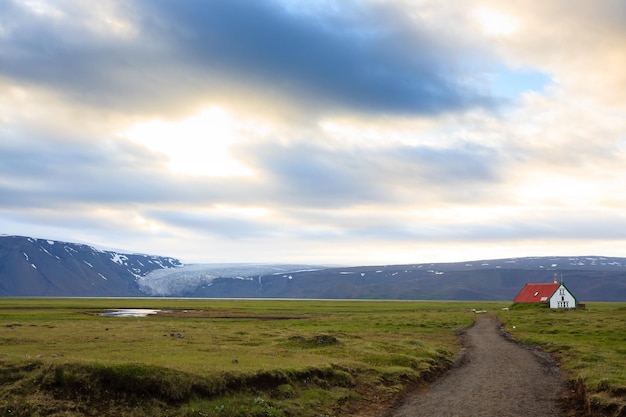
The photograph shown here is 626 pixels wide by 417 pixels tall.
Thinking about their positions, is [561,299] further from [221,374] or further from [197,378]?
[197,378]

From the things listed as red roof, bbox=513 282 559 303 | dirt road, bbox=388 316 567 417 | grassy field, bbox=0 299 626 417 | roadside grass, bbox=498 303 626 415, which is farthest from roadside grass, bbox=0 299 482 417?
red roof, bbox=513 282 559 303

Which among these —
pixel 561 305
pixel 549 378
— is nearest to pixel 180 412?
pixel 549 378

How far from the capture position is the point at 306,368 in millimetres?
31109

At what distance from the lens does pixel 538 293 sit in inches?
5768

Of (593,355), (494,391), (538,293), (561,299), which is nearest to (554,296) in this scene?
(561,299)

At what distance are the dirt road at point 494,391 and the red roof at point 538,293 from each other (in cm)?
10452

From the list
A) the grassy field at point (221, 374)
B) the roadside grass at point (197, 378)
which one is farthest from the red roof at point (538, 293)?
the roadside grass at point (197, 378)

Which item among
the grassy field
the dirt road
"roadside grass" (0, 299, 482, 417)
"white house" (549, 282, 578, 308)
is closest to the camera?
"roadside grass" (0, 299, 482, 417)

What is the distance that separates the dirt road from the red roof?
104515 mm

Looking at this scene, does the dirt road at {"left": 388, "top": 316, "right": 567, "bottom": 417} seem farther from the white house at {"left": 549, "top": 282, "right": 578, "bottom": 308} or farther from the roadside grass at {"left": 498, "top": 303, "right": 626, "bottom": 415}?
the white house at {"left": 549, "top": 282, "right": 578, "bottom": 308}

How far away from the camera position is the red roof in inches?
5546

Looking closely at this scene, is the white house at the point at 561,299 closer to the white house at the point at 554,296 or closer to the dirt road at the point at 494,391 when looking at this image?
the white house at the point at 554,296

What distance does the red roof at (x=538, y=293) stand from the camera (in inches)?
5546

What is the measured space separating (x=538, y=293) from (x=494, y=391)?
5082 inches
